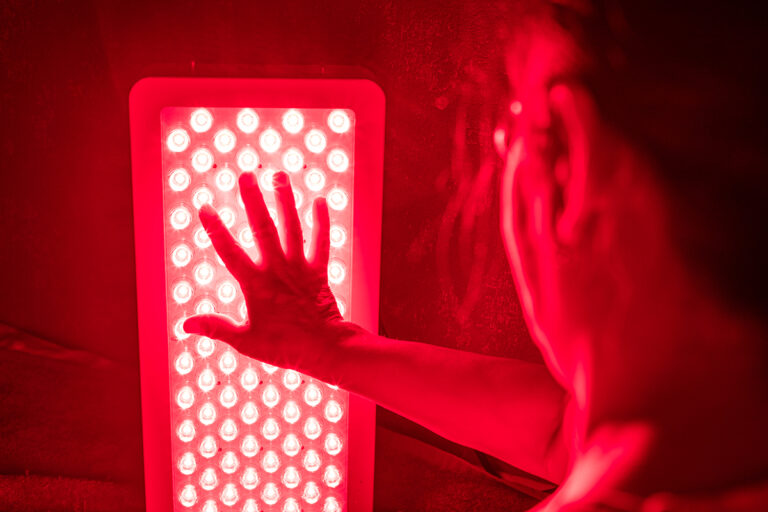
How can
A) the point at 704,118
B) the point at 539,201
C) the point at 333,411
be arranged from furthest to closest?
the point at 333,411 → the point at 539,201 → the point at 704,118

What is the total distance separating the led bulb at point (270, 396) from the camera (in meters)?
0.70

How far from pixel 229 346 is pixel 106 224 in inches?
10.1

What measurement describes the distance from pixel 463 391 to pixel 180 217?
36 cm

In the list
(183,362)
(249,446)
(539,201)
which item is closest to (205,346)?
(183,362)

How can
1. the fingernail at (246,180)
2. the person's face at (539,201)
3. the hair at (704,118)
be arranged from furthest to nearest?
the fingernail at (246,180)
the person's face at (539,201)
the hair at (704,118)

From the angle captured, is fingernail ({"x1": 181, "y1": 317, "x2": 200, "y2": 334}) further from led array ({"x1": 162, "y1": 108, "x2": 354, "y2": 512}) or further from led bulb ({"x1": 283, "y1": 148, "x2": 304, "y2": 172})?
led bulb ({"x1": 283, "y1": 148, "x2": 304, "y2": 172})

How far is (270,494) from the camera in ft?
2.37

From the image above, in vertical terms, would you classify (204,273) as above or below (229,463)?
above

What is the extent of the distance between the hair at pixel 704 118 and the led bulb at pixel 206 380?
513 mm

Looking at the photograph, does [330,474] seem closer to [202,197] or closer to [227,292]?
[227,292]

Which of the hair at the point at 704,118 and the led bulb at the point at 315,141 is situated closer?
the hair at the point at 704,118

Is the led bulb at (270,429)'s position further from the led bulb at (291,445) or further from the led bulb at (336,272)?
the led bulb at (336,272)

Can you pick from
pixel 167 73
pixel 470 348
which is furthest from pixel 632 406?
pixel 167 73

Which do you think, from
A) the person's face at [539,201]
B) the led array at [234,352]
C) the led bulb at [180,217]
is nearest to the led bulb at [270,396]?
the led array at [234,352]
